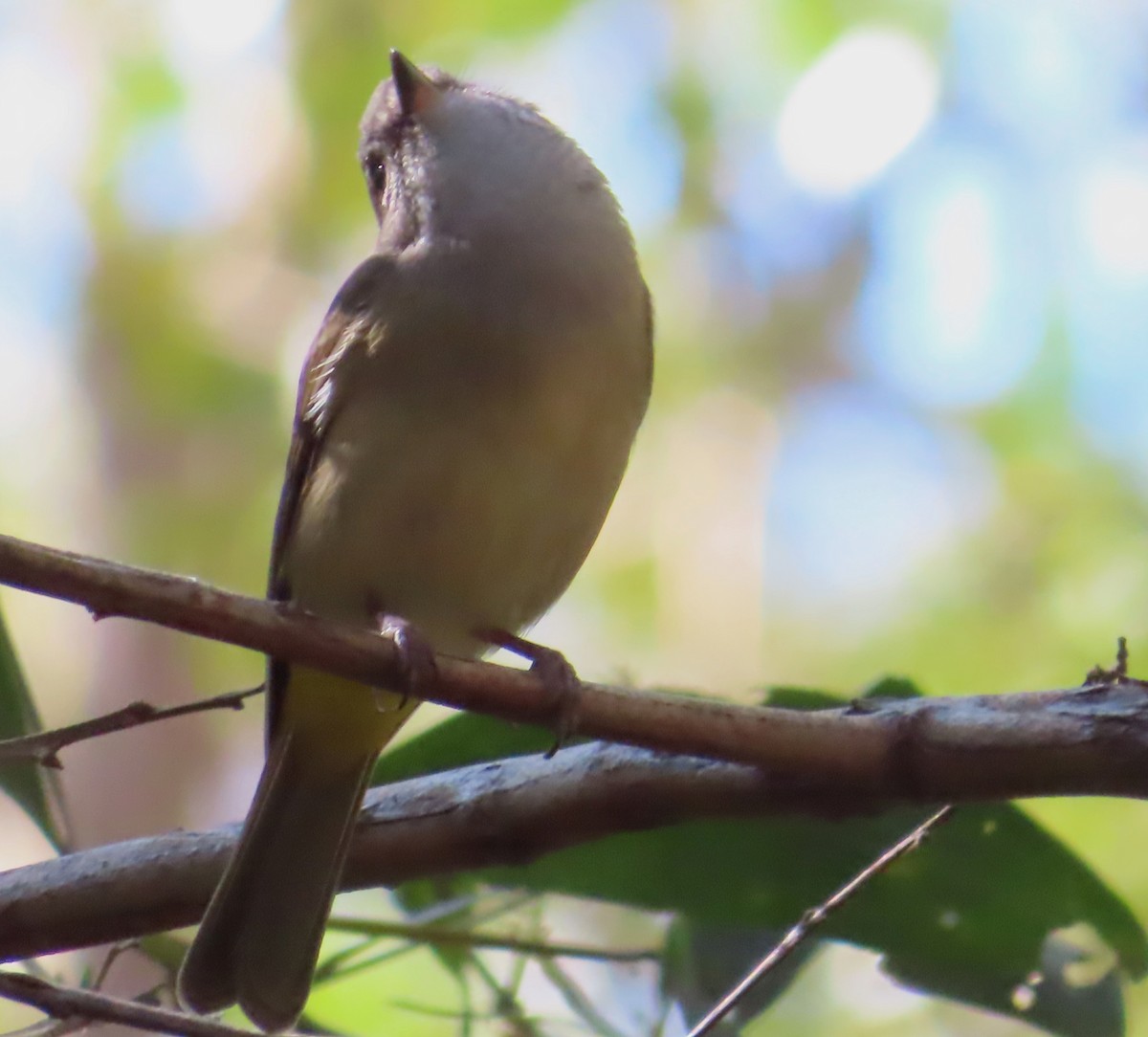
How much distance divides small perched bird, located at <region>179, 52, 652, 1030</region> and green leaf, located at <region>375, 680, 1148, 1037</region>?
1.00 ft

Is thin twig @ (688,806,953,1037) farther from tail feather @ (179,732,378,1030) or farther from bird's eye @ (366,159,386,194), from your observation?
bird's eye @ (366,159,386,194)

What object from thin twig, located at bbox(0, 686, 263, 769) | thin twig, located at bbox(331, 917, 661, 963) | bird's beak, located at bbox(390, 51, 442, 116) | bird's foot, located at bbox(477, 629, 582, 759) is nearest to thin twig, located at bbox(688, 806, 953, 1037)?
bird's foot, located at bbox(477, 629, 582, 759)

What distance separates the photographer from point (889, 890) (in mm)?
2924

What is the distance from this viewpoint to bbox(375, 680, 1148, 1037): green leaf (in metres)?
2.84

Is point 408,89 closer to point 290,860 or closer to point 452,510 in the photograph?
point 452,510

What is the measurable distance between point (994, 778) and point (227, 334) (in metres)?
6.89

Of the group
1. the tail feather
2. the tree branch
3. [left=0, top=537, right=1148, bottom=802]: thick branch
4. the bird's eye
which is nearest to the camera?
[left=0, top=537, right=1148, bottom=802]: thick branch

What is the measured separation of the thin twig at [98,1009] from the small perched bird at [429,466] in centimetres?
82

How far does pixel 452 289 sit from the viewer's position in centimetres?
294

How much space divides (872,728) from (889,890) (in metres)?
0.87

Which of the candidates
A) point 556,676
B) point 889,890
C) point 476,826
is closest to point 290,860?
point 476,826

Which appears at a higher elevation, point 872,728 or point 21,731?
point 21,731

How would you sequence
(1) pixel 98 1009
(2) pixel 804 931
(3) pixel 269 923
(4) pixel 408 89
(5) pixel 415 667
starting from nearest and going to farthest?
(1) pixel 98 1009
(5) pixel 415 667
(2) pixel 804 931
(3) pixel 269 923
(4) pixel 408 89

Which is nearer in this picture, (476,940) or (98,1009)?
(98,1009)
